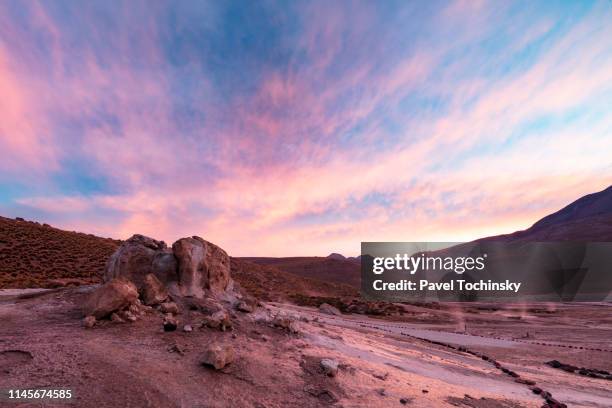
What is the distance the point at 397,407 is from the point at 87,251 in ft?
178

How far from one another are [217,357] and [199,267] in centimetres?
666

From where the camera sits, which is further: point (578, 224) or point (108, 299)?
point (578, 224)

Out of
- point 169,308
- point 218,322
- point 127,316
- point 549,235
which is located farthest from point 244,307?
point 549,235

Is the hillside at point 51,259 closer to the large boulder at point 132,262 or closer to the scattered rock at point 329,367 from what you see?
the large boulder at point 132,262

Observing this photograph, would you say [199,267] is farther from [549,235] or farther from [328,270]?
[549,235]

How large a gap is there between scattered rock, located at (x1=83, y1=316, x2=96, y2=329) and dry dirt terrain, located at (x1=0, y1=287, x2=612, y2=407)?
0.43 ft

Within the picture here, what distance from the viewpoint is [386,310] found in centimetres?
4244

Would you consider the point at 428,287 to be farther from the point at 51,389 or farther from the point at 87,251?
the point at 51,389

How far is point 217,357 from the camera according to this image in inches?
333

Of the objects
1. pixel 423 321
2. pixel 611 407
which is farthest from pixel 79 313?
pixel 423 321

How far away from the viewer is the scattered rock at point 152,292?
39.2ft

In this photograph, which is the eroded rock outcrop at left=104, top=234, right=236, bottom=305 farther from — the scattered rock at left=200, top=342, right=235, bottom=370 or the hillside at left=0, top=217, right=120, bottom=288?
the hillside at left=0, top=217, right=120, bottom=288

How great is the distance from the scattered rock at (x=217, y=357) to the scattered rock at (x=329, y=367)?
2.62 meters

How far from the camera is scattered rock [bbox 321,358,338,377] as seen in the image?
382 inches
